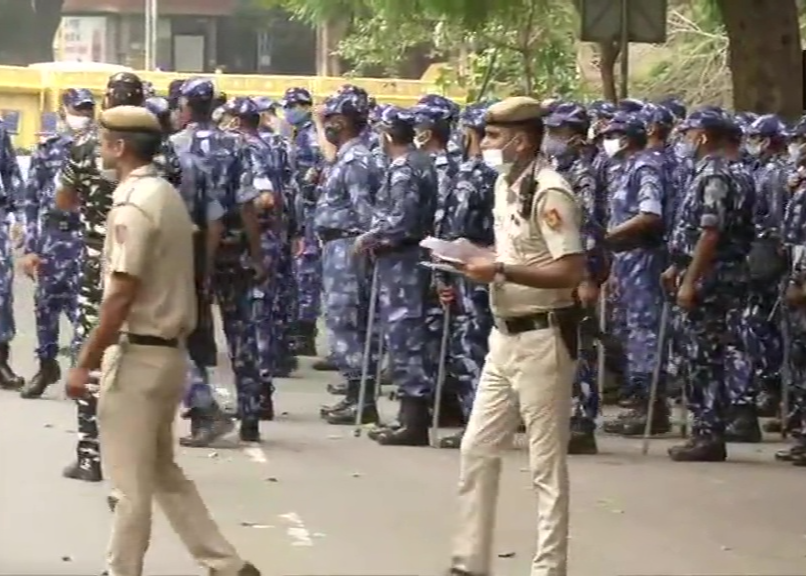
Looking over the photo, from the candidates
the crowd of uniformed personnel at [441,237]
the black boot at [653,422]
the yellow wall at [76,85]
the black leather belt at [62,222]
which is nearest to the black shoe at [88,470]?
the crowd of uniformed personnel at [441,237]

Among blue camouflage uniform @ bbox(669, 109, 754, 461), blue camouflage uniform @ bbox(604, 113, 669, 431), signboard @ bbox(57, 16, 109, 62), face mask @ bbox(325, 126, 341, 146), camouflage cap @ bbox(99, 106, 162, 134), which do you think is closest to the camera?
camouflage cap @ bbox(99, 106, 162, 134)

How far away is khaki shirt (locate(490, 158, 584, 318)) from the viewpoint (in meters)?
7.98

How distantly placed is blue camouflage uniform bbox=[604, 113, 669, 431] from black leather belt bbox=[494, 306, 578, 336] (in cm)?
492

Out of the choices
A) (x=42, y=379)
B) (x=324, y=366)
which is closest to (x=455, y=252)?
(x=42, y=379)

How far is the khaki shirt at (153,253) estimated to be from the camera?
24.7 ft

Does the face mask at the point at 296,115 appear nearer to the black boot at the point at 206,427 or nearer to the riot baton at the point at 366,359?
the riot baton at the point at 366,359

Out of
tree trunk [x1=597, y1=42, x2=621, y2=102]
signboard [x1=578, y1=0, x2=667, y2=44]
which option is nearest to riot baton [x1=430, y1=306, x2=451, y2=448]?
signboard [x1=578, y1=0, x2=667, y2=44]

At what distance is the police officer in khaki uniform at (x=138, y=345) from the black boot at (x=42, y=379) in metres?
6.81

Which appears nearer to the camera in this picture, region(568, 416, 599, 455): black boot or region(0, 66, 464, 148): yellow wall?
region(568, 416, 599, 455): black boot

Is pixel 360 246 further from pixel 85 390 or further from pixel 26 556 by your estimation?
pixel 85 390

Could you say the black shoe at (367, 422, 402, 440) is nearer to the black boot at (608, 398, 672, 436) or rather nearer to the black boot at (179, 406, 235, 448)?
the black boot at (179, 406, 235, 448)

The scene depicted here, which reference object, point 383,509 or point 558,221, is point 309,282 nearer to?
point 383,509

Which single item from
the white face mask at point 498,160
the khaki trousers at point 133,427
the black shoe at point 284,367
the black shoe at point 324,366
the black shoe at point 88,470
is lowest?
the black shoe at point 324,366

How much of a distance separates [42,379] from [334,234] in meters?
2.45
